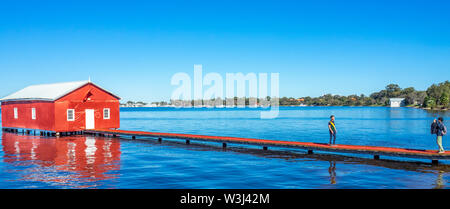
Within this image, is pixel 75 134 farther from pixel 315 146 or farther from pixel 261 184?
pixel 261 184

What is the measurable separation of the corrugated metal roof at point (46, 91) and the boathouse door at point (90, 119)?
10.8ft

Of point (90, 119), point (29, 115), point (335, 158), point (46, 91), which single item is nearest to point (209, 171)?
point (335, 158)

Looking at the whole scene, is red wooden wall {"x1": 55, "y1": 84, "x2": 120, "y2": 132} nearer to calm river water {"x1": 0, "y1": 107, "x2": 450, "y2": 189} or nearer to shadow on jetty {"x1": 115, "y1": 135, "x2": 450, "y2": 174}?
calm river water {"x1": 0, "y1": 107, "x2": 450, "y2": 189}

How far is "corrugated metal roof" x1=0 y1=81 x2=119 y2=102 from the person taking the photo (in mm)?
39625

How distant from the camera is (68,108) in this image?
39656 mm

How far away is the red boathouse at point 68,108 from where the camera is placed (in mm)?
39375

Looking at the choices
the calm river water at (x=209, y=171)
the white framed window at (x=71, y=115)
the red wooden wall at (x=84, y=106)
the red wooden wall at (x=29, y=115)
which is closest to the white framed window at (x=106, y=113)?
the red wooden wall at (x=84, y=106)

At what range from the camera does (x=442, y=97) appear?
16138 cm

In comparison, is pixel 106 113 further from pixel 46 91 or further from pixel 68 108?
pixel 46 91

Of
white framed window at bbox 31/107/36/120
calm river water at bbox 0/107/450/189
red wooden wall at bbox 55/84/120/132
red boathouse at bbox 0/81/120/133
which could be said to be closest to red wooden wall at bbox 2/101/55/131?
red boathouse at bbox 0/81/120/133

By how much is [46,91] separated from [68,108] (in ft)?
20.6

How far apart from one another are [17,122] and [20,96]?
351 cm
